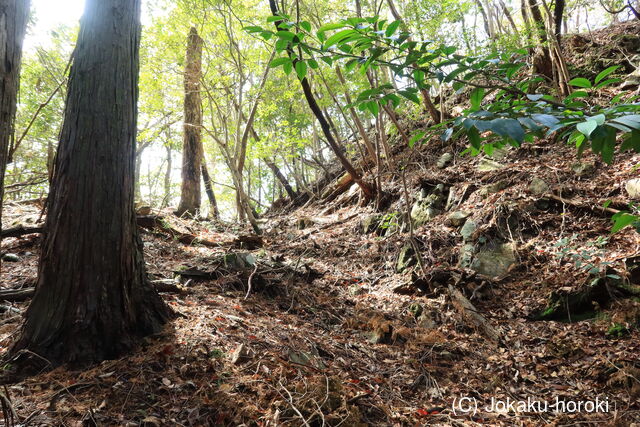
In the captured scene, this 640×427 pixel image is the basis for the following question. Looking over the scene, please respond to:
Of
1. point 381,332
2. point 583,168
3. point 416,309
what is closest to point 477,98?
point 381,332

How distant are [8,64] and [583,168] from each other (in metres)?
6.31

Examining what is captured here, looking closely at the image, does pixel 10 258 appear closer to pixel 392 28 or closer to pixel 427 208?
pixel 392 28

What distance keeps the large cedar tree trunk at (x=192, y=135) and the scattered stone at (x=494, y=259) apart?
6.44m

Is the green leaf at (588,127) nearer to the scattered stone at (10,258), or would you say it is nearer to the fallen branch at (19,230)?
the fallen branch at (19,230)

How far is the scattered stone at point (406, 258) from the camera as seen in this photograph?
515 centimetres

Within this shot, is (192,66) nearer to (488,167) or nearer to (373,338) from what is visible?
(488,167)

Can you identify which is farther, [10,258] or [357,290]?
[357,290]

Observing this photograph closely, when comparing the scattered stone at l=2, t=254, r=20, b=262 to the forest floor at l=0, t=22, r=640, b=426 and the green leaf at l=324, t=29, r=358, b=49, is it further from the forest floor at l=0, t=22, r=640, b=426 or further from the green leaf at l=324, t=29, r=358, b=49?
the green leaf at l=324, t=29, r=358, b=49

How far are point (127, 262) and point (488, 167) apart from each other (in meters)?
5.91

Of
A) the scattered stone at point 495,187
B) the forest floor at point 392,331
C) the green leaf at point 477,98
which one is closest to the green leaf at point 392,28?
the green leaf at point 477,98

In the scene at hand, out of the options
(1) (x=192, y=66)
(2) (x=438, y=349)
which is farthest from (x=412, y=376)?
(1) (x=192, y=66)

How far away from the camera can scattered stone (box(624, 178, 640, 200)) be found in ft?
13.3

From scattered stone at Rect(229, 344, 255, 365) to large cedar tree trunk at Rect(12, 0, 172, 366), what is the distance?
70 centimetres

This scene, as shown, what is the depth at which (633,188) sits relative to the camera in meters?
4.14
